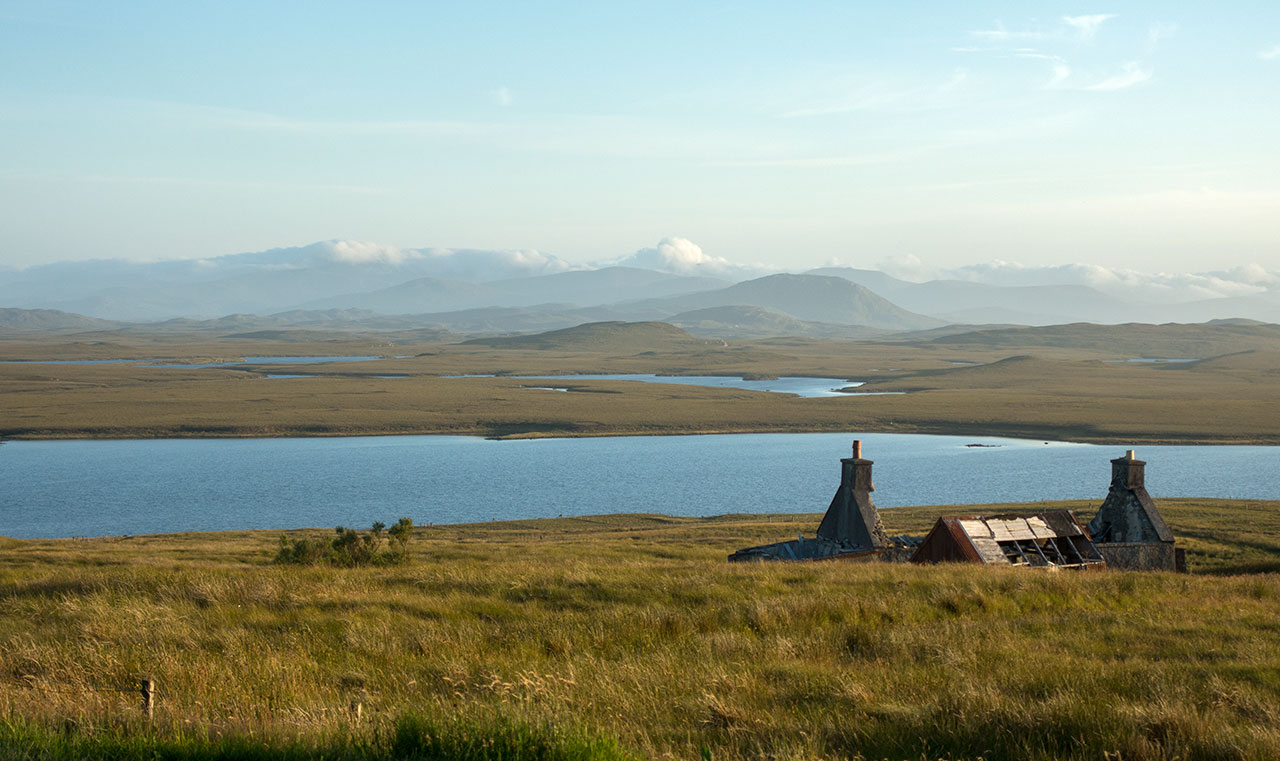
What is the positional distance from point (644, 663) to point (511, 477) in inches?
2956

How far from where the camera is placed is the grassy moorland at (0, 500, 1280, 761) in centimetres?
687

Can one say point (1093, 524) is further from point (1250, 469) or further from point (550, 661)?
point (1250, 469)

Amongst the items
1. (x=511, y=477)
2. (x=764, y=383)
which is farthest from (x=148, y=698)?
(x=764, y=383)

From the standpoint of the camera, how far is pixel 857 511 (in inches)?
1032

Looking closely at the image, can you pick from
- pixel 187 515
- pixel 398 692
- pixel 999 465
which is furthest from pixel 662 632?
pixel 999 465

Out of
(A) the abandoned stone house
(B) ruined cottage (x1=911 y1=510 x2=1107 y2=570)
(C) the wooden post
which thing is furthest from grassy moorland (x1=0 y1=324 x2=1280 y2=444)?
(C) the wooden post

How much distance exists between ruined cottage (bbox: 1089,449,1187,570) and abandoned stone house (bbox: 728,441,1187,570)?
26 mm

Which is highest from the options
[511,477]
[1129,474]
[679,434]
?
[1129,474]

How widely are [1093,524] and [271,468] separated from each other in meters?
77.6

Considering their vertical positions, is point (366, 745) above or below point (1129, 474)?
above

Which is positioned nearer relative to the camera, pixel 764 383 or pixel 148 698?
pixel 148 698

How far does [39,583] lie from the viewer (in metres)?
15.6

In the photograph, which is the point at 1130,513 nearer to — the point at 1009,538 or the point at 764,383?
the point at 1009,538

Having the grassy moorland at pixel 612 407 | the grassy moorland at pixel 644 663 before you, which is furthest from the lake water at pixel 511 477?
the grassy moorland at pixel 644 663
